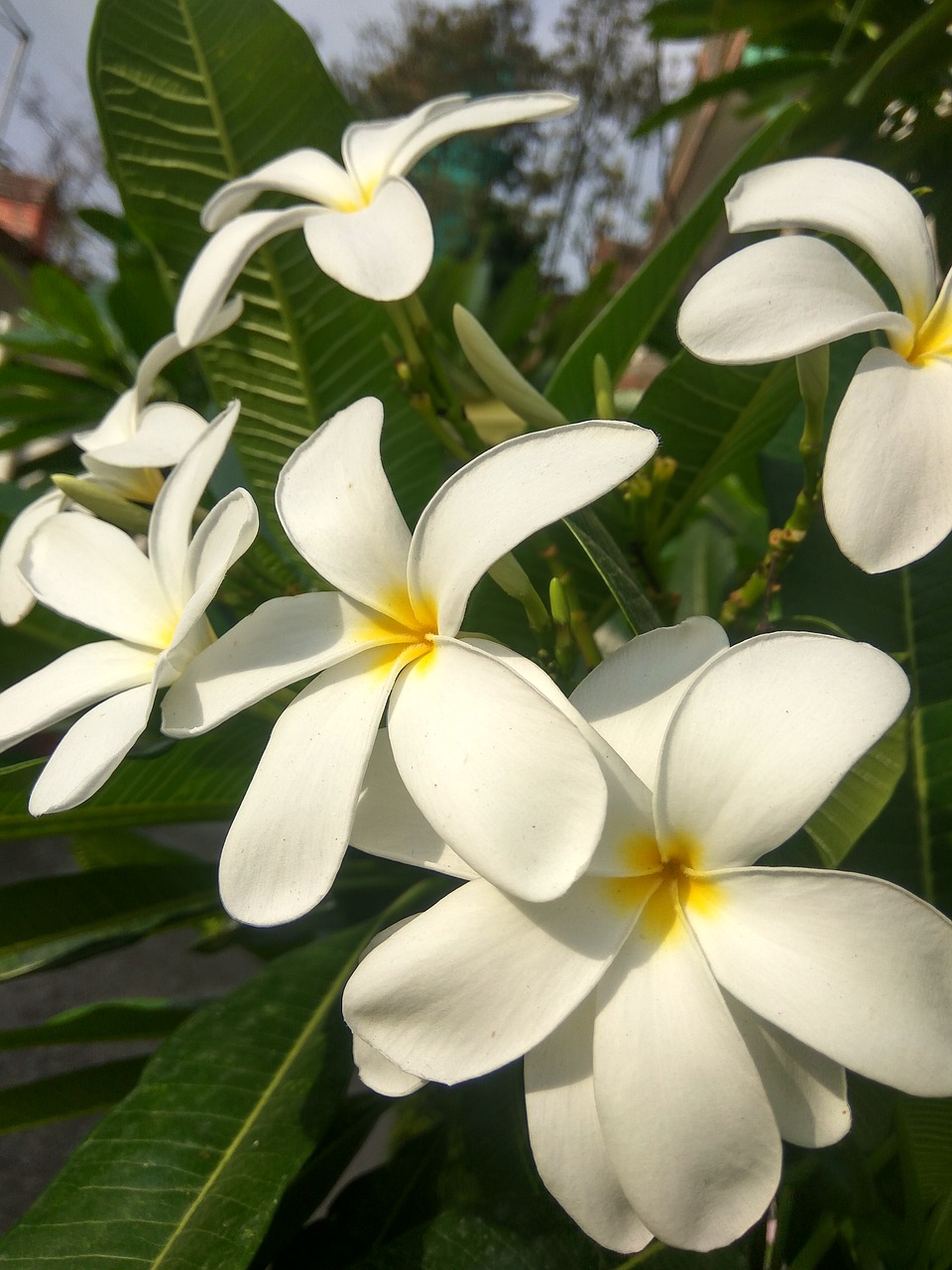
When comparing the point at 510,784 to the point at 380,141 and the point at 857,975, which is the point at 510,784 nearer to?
the point at 857,975

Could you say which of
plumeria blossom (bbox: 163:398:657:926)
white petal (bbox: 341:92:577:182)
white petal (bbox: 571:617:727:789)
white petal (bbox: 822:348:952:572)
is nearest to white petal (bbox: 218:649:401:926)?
A: plumeria blossom (bbox: 163:398:657:926)

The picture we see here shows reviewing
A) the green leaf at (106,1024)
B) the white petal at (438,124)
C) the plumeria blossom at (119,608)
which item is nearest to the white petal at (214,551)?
the plumeria blossom at (119,608)

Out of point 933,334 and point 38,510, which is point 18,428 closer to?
point 38,510

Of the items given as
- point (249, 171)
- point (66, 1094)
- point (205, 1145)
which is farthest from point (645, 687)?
point (66, 1094)

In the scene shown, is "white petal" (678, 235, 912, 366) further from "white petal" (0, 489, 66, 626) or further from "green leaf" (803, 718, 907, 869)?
"white petal" (0, 489, 66, 626)

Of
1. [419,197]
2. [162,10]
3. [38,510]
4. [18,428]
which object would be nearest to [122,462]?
[38,510]

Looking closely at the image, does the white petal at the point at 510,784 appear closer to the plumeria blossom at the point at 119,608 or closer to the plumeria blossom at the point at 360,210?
the plumeria blossom at the point at 119,608
